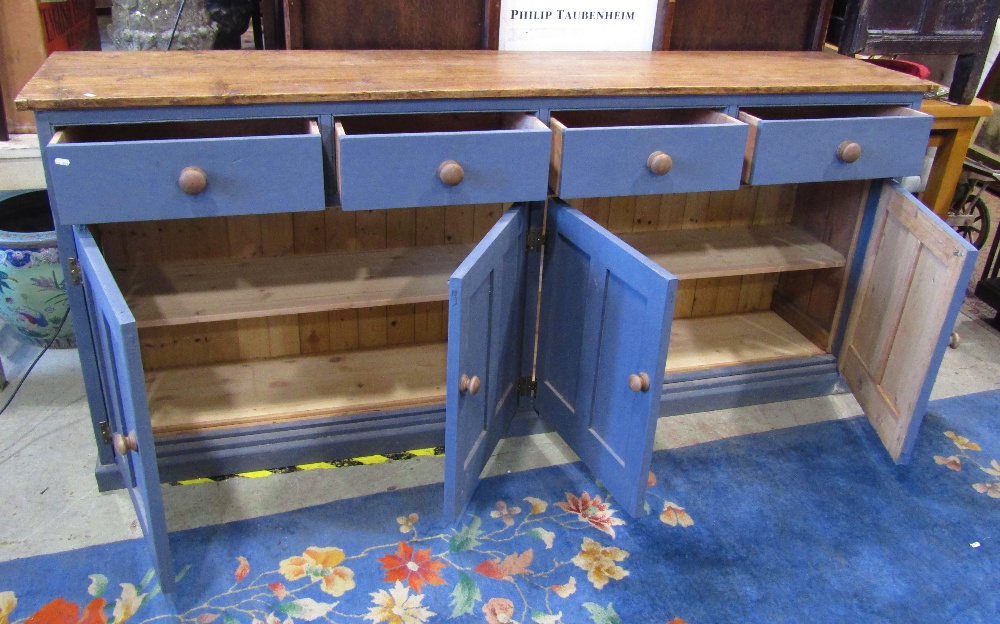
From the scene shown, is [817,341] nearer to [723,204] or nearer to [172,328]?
[723,204]

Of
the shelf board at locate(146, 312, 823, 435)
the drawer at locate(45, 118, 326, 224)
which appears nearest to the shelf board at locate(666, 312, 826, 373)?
the shelf board at locate(146, 312, 823, 435)

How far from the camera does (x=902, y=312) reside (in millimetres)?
2012

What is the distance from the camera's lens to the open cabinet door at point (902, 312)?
182 centimetres

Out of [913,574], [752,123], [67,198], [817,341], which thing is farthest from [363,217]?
[913,574]

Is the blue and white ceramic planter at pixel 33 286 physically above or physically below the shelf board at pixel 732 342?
above

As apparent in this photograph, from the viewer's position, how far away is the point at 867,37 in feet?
7.39

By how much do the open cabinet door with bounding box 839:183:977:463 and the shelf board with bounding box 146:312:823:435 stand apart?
238 mm

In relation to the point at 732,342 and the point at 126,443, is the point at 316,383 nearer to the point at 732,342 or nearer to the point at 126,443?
the point at 126,443

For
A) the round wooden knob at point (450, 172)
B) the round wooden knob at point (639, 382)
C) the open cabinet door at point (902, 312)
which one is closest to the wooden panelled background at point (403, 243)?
the open cabinet door at point (902, 312)

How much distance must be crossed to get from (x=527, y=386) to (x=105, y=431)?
960 millimetres

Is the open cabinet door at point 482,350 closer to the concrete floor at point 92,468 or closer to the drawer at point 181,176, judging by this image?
the concrete floor at point 92,468

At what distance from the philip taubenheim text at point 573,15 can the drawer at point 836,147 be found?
440mm

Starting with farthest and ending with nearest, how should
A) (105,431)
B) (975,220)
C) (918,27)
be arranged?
(975,220)
(918,27)
(105,431)

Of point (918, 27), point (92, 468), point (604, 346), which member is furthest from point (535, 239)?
point (918, 27)
